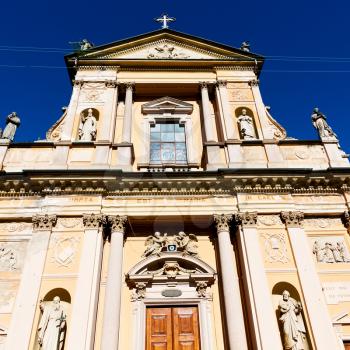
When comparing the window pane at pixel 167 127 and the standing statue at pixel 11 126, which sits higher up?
the window pane at pixel 167 127

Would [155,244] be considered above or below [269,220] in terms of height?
below

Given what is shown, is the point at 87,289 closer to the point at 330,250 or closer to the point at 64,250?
the point at 64,250

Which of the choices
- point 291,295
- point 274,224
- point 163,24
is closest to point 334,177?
point 274,224

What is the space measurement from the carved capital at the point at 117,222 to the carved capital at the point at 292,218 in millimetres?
4608

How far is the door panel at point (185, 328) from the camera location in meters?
9.44

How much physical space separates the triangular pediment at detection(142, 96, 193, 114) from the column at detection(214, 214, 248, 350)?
5.73 metres

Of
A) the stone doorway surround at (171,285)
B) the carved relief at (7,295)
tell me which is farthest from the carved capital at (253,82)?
the carved relief at (7,295)

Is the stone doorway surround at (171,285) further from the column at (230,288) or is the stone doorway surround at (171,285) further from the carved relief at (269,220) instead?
the carved relief at (269,220)

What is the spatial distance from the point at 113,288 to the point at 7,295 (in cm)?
270

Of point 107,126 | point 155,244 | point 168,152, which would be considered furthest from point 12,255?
point 168,152

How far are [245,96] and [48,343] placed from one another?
10896mm

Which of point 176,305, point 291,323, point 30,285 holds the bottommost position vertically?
point 291,323

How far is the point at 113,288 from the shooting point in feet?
31.4

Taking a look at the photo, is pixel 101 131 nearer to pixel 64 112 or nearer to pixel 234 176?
pixel 64 112
